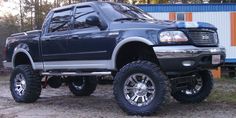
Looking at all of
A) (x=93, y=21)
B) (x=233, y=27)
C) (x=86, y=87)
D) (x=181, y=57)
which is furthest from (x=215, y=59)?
(x=233, y=27)

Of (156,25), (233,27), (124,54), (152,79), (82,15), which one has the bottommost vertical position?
(152,79)

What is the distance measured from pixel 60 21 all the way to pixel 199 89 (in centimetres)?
335

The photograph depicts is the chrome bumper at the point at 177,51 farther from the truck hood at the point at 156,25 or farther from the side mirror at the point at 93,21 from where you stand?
the side mirror at the point at 93,21

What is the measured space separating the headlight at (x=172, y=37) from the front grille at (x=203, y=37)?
7.2 inches

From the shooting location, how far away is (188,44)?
8352mm

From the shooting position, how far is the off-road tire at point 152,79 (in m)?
8.27

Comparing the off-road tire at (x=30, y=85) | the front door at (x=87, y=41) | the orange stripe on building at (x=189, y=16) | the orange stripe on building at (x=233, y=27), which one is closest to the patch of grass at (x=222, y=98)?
the front door at (x=87, y=41)

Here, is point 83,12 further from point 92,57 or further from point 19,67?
point 19,67

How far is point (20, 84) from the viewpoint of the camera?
452 inches

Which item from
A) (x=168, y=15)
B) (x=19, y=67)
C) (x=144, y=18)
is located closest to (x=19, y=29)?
(x=168, y=15)

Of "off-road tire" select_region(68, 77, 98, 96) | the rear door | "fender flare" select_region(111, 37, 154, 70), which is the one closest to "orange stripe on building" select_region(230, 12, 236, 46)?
"off-road tire" select_region(68, 77, 98, 96)

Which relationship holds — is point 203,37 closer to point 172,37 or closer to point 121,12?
point 172,37

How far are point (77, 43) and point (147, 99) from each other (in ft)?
6.82

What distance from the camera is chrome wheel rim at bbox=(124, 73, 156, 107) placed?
335 inches
